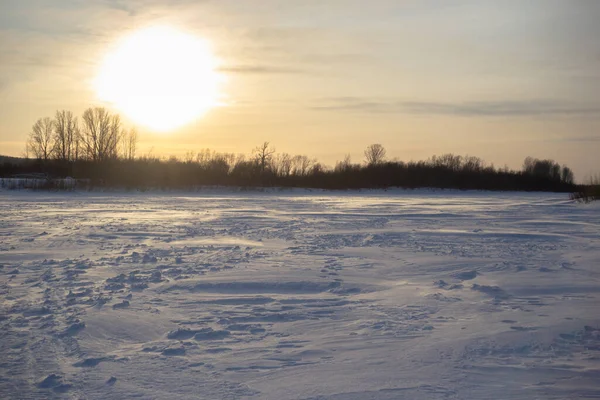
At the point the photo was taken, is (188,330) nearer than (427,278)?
Yes

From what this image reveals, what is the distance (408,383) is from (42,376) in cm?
254

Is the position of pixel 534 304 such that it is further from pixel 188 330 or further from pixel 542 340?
pixel 188 330

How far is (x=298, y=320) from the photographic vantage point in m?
5.04

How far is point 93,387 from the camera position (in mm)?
3438

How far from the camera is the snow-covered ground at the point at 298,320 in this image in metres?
3.54

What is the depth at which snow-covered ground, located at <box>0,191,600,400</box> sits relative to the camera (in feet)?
11.6

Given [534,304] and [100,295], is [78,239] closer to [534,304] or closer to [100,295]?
[100,295]

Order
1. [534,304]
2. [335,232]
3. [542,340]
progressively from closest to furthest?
[542,340] < [534,304] < [335,232]

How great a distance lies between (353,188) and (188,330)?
47958mm

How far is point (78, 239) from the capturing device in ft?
35.1

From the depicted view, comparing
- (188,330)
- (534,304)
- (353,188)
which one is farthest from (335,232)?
(353,188)

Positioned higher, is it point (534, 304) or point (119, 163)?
point (119, 163)

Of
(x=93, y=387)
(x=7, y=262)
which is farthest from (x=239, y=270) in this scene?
(x=93, y=387)

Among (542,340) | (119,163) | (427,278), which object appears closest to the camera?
(542,340)
